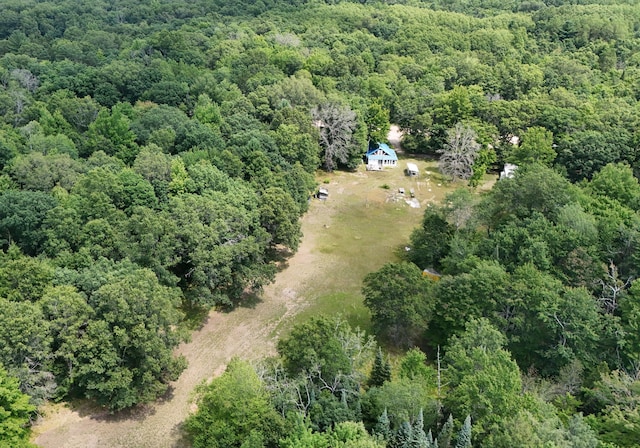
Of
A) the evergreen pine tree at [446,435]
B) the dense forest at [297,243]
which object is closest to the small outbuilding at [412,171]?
the dense forest at [297,243]

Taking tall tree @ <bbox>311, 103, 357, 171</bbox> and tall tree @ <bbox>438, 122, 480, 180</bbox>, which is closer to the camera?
tall tree @ <bbox>438, 122, 480, 180</bbox>

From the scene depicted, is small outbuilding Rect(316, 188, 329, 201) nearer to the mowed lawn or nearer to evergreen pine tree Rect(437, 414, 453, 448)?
the mowed lawn

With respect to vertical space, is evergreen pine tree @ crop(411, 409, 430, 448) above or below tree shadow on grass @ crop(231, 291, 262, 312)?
above

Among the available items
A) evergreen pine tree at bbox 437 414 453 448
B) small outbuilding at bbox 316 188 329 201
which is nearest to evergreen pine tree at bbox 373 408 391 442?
evergreen pine tree at bbox 437 414 453 448

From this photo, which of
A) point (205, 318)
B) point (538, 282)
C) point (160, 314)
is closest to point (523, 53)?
point (538, 282)

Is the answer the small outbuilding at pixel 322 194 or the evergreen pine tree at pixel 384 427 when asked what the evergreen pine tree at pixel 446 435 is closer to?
the evergreen pine tree at pixel 384 427

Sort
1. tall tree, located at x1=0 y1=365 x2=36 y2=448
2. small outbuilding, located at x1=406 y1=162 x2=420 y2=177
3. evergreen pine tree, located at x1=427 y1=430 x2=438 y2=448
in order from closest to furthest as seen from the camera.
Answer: evergreen pine tree, located at x1=427 y1=430 x2=438 y2=448, tall tree, located at x1=0 y1=365 x2=36 y2=448, small outbuilding, located at x1=406 y1=162 x2=420 y2=177
